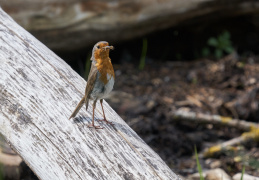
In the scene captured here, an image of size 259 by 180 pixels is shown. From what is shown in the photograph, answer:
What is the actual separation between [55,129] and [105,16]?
303 centimetres

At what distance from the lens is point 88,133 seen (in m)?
2.56

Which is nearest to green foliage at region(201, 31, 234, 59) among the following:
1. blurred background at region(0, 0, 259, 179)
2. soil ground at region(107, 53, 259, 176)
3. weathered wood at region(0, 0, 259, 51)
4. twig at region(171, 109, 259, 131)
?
blurred background at region(0, 0, 259, 179)

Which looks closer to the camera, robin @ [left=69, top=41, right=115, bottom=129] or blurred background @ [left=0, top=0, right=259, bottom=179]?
robin @ [left=69, top=41, right=115, bottom=129]

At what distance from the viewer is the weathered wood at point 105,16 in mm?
5023

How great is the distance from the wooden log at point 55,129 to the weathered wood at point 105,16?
1907 mm

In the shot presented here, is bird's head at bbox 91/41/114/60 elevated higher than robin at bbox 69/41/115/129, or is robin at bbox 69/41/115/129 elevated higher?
bird's head at bbox 91/41/114/60

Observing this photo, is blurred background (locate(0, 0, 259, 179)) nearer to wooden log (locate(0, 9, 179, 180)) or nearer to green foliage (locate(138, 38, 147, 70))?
green foliage (locate(138, 38, 147, 70))

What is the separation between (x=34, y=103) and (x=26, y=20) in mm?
2589

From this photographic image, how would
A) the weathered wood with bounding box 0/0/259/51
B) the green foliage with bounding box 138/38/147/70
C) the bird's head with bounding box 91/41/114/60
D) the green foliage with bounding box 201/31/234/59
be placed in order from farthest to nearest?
the green foliage with bounding box 201/31/234/59, the green foliage with bounding box 138/38/147/70, the weathered wood with bounding box 0/0/259/51, the bird's head with bounding box 91/41/114/60

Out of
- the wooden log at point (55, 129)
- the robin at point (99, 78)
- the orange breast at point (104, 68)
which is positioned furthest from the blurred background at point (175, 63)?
the orange breast at point (104, 68)

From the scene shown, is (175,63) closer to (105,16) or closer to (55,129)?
(105,16)

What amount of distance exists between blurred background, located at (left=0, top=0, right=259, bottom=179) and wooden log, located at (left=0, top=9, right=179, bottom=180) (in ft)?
3.47

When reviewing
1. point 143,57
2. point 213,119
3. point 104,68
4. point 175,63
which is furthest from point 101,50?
point 175,63

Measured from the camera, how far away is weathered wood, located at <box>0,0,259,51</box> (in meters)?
5.02
